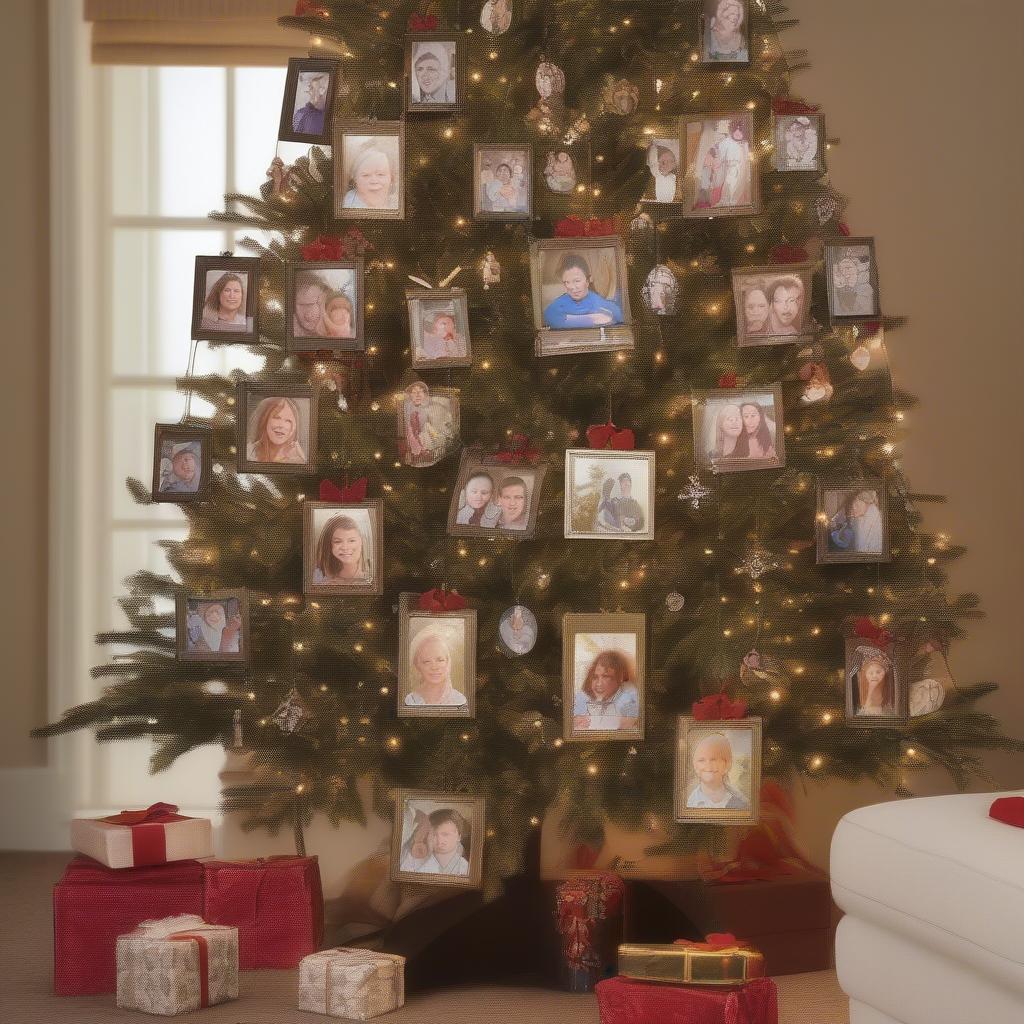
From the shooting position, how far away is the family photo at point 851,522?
262 centimetres

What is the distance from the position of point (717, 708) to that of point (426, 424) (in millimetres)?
779

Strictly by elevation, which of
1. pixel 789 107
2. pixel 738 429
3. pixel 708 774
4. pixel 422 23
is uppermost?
pixel 422 23

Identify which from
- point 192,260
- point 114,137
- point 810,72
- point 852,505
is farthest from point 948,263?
point 114,137

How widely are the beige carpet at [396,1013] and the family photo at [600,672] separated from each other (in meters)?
0.53

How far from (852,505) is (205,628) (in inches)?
50.8

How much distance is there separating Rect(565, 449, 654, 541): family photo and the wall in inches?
76.0

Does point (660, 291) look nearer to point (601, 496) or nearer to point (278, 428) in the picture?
point (601, 496)

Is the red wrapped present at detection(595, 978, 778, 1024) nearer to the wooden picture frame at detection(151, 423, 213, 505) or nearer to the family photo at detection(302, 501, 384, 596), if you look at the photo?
the family photo at detection(302, 501, 384, 596)

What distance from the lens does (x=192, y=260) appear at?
3.82 meters

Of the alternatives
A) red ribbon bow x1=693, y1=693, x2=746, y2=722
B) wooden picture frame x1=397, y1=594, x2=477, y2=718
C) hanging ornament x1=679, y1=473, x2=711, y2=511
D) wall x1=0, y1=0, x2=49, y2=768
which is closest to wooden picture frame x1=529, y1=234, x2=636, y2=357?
hanging ornament x1=679, y1=473, x2=711, y2=511

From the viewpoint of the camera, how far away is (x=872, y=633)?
8.57 ft

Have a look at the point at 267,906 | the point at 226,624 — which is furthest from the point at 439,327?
the point at 267,906

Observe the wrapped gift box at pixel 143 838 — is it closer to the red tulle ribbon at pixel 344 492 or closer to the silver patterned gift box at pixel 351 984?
the silver patterned gift box at pixel 351 984

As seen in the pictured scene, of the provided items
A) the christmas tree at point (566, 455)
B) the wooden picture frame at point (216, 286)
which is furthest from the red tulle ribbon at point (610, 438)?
the wooden picture frame at point (216, 286)
